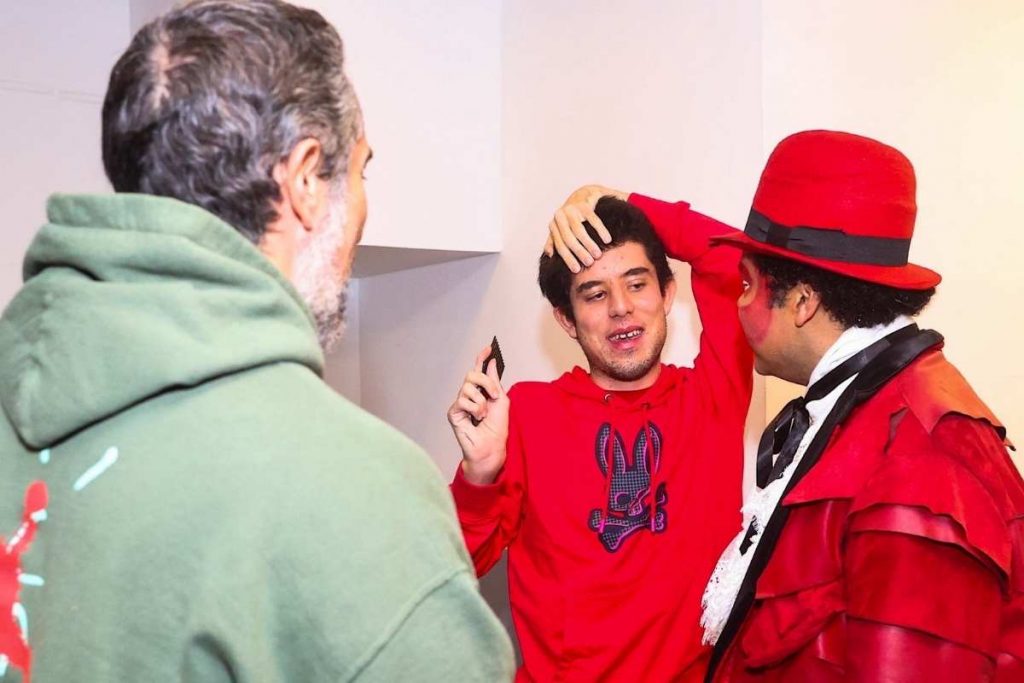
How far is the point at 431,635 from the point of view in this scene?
61 cm

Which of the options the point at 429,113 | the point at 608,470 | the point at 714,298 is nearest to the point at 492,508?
the point at 608,470

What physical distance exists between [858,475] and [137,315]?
2.54 feet

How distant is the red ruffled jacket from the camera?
93cm

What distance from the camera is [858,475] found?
1.02m

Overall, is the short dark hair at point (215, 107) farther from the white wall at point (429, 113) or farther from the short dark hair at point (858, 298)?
the white wall at point (429, 113)

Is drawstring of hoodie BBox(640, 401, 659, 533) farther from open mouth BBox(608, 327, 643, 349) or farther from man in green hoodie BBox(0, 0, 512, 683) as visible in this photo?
man in green hoodie BBox(0, 0, 512, 683)

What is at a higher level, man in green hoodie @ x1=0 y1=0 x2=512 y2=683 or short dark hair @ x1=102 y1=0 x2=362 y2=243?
short dark hair @ x1=102 y1=0 x2=362 y2=243

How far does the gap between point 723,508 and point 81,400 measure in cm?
116

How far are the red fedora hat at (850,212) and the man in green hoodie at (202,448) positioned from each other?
2.31ft

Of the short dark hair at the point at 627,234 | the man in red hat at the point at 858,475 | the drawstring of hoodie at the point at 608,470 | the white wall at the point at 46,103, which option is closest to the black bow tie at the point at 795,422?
the man in red hat at the point at 858,475

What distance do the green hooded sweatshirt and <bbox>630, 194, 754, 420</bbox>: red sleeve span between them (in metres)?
1.01

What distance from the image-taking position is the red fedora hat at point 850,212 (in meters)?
1.15

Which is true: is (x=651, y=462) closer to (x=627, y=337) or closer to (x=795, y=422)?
(x=627, y=337)

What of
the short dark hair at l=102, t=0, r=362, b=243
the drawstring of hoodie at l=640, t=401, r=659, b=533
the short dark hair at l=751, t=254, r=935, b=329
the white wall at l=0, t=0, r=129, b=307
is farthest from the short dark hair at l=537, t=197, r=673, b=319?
the white wall at l=0, t=0, r=129, b=307
